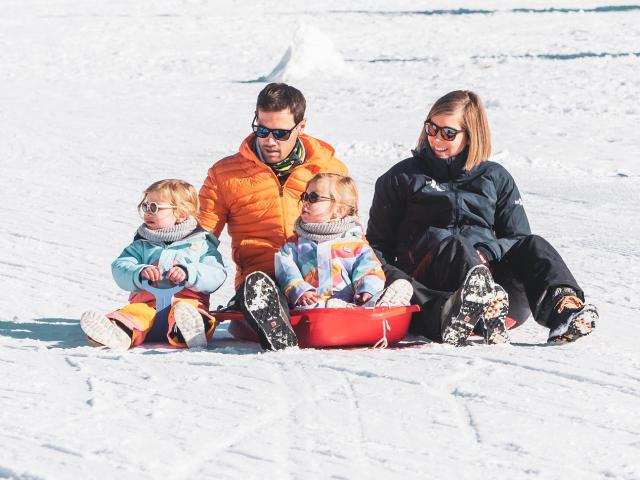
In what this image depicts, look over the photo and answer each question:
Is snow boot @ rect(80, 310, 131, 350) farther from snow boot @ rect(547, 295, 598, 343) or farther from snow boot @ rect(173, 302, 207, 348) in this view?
snow boot @ rect(547, 295, 598, 343)

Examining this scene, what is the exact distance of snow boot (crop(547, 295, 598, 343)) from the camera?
3.88 m

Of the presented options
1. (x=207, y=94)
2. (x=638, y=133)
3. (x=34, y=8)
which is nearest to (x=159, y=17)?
(x=34, y=8)

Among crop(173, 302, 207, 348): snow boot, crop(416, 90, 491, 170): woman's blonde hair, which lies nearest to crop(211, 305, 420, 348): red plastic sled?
crop(173, 302, 207, 348): snow boot

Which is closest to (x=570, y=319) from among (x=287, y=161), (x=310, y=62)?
(x=287, y=161)

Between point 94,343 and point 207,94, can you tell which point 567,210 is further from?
point 207,94

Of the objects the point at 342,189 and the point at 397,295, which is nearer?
the point at 397,295

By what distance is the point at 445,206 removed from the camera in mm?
4328

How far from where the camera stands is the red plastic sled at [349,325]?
3.88 m

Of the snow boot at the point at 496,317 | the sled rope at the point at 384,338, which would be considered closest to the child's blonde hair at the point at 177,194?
the sled rope at the point at 384,338

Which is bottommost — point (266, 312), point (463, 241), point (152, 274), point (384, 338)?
point (384, 338)

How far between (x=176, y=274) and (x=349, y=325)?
2.19ft

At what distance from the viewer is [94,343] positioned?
164 inches

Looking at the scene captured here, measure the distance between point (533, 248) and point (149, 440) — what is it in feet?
6.10

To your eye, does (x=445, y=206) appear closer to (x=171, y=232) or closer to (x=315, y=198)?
(x=315, y=198)
